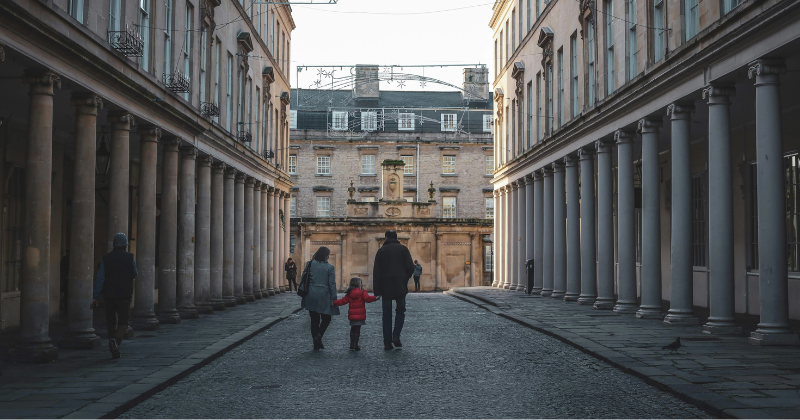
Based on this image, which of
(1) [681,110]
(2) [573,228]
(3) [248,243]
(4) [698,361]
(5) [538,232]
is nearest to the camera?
(4) [698,361]

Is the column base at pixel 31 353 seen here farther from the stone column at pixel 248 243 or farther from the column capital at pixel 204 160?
the stone column at pixel 248 243

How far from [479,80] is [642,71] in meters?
56.4

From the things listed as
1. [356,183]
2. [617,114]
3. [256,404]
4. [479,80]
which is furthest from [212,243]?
[479,80]

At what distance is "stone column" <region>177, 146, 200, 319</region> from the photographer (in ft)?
70.3

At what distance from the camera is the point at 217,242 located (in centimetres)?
2523

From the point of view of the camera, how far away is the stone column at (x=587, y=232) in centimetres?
2591

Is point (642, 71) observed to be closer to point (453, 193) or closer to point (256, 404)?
point (256, 404)

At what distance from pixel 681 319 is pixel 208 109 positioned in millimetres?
13629

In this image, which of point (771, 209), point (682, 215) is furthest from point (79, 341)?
point (682, 215)

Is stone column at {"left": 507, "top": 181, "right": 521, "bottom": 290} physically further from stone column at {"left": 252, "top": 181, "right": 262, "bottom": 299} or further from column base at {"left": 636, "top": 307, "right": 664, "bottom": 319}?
column base at {"left": 636, "top": 307, "right": 664, "bottom": 319}

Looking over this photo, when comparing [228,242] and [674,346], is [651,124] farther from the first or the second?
[228,242]

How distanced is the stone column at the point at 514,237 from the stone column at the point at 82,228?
25912 millimetres

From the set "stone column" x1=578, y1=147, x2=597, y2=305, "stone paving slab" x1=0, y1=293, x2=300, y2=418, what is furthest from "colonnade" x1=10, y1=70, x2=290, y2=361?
"stone column" x1=578, y1=147, x2=597, y2=305

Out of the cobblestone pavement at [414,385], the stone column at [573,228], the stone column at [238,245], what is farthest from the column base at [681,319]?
the stone column at [238,245]
